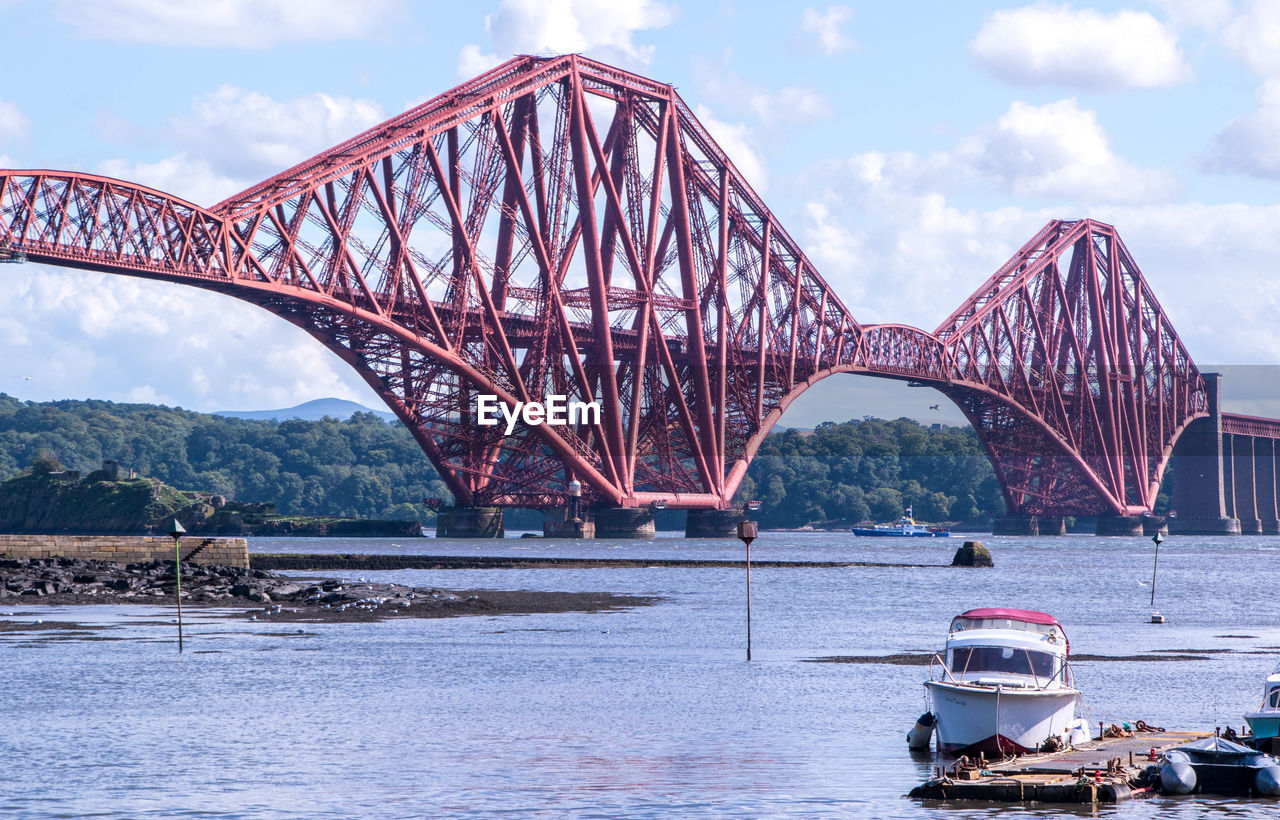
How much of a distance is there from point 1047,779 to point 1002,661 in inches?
165

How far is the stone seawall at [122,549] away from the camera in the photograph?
68750mm

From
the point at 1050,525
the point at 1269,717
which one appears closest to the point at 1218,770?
the point at 1269,717

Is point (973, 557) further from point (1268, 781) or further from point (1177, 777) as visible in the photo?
point (1177, 777)

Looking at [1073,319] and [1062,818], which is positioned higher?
[1073,319]

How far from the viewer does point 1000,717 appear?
2625 centimetres

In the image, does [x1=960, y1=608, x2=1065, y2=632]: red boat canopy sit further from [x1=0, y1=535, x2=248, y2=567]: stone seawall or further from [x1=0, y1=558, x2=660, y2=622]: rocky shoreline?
[x1=0, y1=535, x2=248, y2=567]: stone seawall

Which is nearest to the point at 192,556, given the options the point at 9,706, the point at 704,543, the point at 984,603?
the point at 984,603

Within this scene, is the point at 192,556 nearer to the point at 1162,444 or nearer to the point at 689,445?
the point at 689,445

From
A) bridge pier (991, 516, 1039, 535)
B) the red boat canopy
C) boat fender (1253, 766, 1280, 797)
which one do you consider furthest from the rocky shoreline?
bridge pier (991, 516, 1039, 535)

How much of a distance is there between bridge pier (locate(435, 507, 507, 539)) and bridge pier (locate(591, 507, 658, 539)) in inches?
317

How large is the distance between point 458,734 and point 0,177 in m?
56.0

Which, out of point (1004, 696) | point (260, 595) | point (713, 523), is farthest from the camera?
point (713, 523)

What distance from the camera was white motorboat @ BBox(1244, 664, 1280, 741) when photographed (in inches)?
1076

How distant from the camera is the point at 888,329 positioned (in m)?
153
